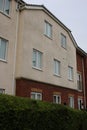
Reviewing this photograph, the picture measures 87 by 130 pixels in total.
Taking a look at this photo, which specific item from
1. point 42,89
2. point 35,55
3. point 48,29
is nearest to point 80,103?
point 42,89

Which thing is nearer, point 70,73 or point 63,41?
point 63,41

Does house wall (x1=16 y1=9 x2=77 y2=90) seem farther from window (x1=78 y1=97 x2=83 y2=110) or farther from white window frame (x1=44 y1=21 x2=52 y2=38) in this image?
window (x1=78 y1=97 x2=83 y2=110)

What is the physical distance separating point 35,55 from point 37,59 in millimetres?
363

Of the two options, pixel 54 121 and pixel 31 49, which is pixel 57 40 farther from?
pixel 54 121

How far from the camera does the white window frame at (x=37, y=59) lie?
1752cm

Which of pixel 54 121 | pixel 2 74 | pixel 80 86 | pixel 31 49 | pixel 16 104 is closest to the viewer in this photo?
pixel 16 104

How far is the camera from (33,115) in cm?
981

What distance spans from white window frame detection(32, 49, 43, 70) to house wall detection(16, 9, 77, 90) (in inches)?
10.8

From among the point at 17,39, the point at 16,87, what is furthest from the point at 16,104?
the point at 17,39

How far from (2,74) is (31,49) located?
348 cm

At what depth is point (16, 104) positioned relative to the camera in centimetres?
897

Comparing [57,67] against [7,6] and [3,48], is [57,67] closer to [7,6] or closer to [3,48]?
[3,48]

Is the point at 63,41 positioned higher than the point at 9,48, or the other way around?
the point at 63,41

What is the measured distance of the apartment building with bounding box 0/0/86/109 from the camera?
1552 centimetres
